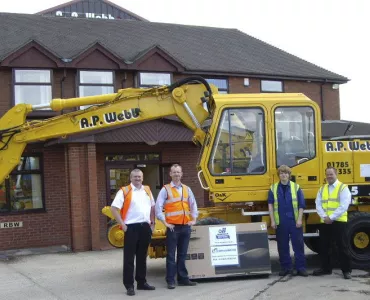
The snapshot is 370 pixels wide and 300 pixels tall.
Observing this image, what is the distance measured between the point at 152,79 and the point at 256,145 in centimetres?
775

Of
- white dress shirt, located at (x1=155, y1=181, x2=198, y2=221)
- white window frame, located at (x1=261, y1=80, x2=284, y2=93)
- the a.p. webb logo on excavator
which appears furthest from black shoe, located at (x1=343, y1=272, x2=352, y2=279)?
white window frame, located at (x1=261, y1=80, x2=284, y2=93)

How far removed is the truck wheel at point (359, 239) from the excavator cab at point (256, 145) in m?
0.90

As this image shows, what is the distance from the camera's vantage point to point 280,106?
33.3ft

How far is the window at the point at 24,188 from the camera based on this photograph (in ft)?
50.6

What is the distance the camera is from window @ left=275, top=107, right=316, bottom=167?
10102mm

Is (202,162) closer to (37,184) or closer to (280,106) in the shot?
(280,106)

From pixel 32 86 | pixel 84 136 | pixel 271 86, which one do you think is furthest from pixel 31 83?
pixel 271 86

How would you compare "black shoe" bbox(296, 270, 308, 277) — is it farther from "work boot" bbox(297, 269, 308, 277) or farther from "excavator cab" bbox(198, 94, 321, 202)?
"excavator cab" bbox(198, 94, 321, 202)

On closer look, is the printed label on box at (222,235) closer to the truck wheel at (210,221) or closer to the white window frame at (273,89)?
the truck wheel at (210,221)

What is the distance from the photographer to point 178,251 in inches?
365

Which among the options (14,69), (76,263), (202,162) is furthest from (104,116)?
(14,69)

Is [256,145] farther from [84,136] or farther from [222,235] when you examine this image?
[84,136]

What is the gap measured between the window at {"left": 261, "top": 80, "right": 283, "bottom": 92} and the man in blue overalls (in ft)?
33.2

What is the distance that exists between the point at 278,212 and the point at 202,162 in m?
1.51
